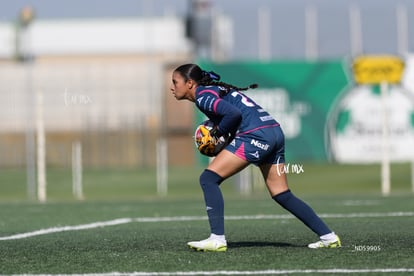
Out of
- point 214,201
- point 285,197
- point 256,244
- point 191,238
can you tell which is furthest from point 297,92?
point 214,201

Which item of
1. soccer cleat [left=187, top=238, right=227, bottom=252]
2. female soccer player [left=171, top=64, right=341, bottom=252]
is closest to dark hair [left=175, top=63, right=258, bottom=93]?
female soccer player [left=171, top=64, right=341, bottom=252]

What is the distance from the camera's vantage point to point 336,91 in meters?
32.5

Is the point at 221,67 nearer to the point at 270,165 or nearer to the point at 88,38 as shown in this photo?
the point at 270,165

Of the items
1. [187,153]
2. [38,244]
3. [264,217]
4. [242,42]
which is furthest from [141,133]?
[38,244]

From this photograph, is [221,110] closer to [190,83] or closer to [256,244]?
[190,83]

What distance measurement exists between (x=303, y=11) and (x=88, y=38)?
2459 centimetres

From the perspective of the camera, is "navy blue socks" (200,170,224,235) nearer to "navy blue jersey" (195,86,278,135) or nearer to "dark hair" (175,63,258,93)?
"navy blue jersey" (195,86,278,135)

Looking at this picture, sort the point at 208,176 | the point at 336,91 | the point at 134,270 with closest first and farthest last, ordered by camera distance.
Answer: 1. the point at 134,270
2. the point at 208,176
3. the point at 336,91

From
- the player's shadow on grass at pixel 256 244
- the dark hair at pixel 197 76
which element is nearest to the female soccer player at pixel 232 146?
the dark hair at pixel 197 76

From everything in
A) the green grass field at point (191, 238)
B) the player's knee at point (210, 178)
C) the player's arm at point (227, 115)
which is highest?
the player's arm at point (227, 115)

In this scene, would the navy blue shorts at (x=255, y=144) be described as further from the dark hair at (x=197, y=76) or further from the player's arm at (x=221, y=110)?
the dark hair at (x=197, y=76)

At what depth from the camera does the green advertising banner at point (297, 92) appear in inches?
1271

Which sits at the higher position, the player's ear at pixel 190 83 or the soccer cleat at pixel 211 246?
the player's ear at pixel 190 83

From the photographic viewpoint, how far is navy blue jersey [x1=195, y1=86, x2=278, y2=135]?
9445 mm
